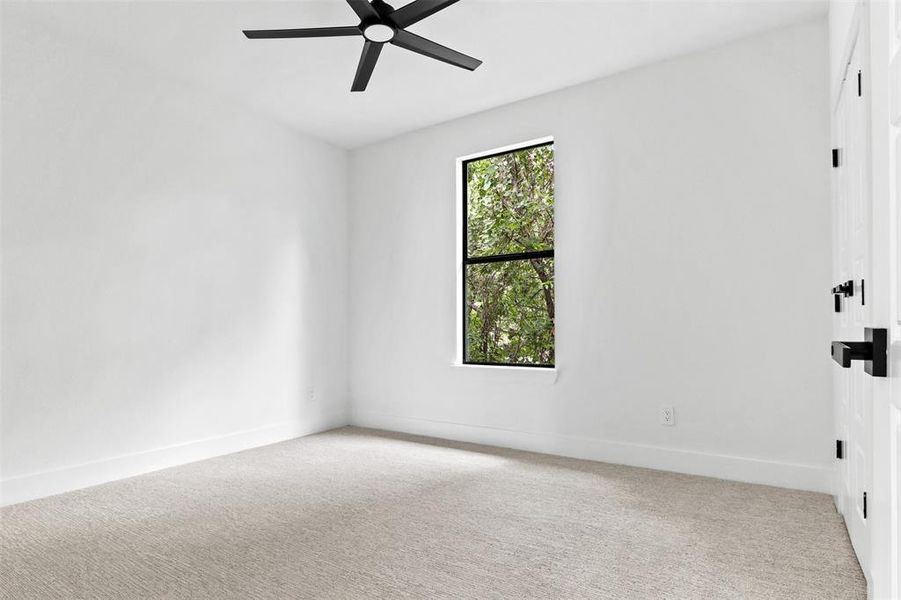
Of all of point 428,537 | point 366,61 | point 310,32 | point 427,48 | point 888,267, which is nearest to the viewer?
→ point 888,267

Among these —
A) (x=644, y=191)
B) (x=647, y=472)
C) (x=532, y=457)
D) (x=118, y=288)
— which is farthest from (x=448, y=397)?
(x=118, y=288)

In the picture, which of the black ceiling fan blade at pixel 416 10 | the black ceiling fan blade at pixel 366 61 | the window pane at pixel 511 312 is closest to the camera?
the black ceiling fan blade at pixel 416 10

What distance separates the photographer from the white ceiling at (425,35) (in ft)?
10.0

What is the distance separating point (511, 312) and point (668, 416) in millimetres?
1377

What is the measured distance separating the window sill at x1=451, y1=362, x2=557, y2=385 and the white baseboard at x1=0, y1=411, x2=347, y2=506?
144 cm

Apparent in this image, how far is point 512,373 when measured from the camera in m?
4.26

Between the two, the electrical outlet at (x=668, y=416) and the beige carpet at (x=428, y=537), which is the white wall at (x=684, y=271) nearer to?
the electrical outlet at (x=668, y=416)

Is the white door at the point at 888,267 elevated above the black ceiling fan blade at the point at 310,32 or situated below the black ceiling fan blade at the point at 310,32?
below

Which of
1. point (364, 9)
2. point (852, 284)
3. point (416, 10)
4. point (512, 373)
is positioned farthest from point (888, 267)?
point (512, 373)

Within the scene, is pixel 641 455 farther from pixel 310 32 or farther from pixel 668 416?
pixel 310 32

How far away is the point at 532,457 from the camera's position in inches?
154

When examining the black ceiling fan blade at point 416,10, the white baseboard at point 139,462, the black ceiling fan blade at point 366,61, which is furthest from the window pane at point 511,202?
the white baseboard at point 139,462

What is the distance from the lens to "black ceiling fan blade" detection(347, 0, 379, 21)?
2583 mm

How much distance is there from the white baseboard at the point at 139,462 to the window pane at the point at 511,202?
2.07 meters
